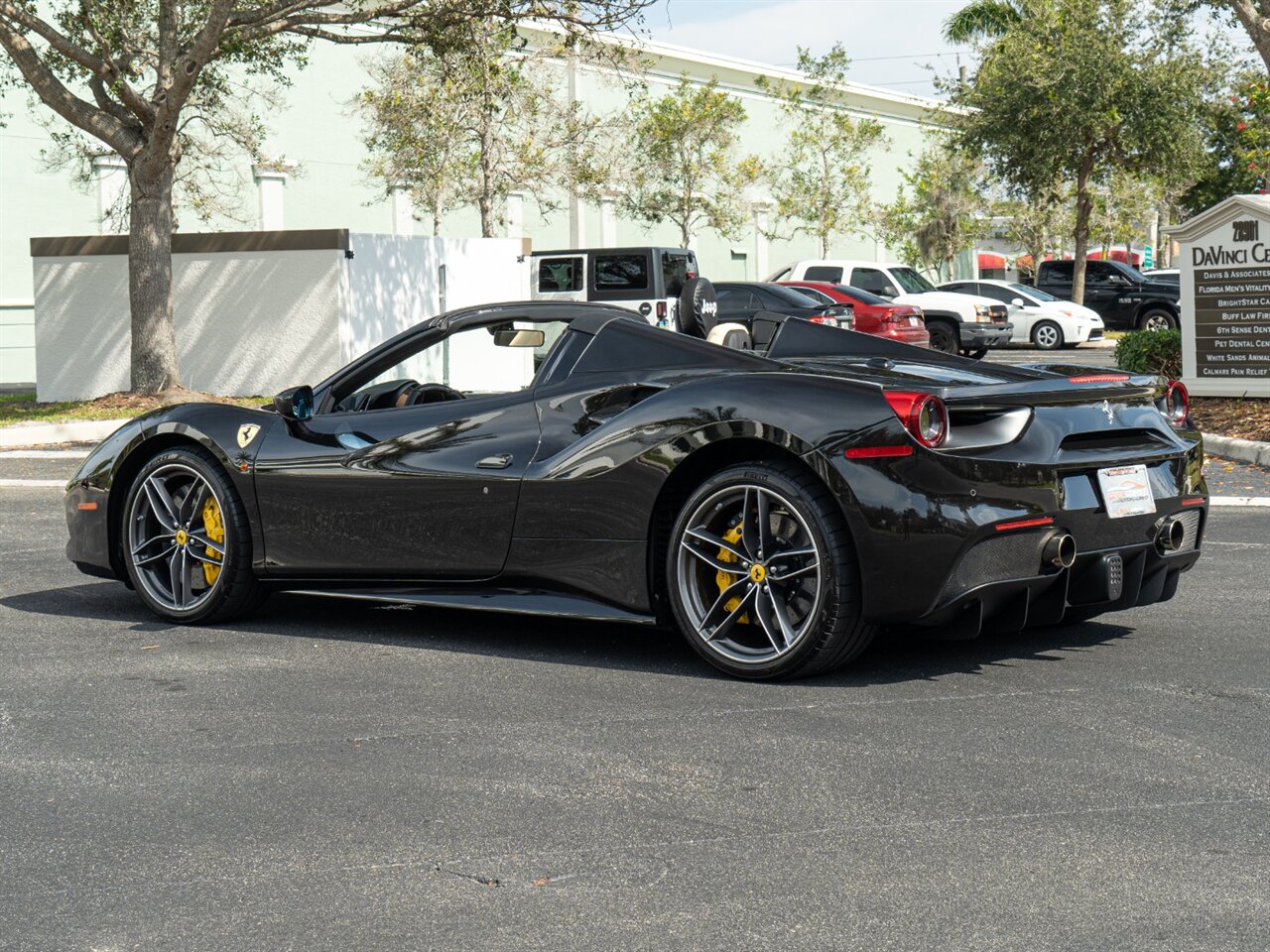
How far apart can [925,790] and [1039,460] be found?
1.39 meters

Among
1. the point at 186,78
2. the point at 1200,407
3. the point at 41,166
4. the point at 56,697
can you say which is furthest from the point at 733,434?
the point at 41,166

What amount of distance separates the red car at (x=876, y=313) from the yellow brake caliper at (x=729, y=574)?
807 inches

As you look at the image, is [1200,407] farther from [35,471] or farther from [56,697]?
[56,697]

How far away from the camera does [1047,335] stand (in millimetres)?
32594

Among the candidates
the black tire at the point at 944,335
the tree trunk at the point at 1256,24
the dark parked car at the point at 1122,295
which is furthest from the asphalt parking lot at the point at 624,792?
the dark parked car at the point at 1122,295

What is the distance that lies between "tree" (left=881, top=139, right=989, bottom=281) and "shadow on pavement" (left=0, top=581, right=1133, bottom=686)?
47.7m

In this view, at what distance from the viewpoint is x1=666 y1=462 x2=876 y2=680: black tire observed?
5070 millimetres

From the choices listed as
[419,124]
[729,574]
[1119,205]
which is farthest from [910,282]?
[729,574]

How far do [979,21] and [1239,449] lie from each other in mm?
43899

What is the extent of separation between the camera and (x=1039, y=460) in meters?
5.09

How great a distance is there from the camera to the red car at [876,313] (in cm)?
2628

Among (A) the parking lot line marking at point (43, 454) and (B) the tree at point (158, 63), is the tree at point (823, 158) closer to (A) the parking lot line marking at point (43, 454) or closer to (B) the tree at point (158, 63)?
(B) the tree at point (158, 63)

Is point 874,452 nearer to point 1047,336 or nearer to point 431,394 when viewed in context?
point 431,394

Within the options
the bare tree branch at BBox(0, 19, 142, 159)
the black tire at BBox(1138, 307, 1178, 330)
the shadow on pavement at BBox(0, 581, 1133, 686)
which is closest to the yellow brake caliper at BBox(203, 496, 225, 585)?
the shadow on pavement at BBox(0, 581, 1133, 686)
